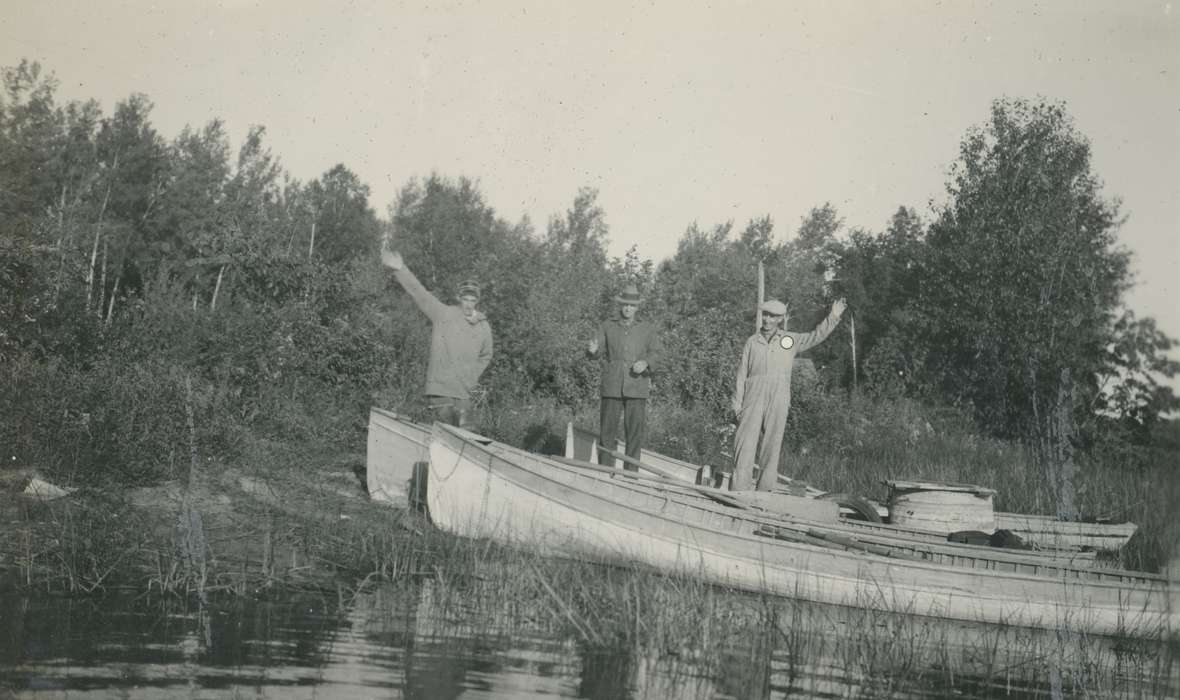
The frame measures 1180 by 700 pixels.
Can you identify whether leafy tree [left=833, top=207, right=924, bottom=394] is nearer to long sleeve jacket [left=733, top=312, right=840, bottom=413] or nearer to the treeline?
the treeline

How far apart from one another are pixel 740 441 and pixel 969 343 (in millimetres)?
23231

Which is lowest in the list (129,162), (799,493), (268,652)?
(268,652)

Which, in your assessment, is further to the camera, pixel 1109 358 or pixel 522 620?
pixel 1109 358

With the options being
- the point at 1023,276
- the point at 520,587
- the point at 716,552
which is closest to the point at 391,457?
the point at 716,552

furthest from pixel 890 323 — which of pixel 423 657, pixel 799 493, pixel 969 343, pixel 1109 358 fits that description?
pixel 423 657

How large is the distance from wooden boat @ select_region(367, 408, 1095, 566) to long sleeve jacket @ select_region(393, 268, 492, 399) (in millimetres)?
665

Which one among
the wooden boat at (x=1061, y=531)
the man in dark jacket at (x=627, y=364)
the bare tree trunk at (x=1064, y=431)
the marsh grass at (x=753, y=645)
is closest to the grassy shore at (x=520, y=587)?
the marsh grass at (x=753, y=645)

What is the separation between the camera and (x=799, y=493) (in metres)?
10.1

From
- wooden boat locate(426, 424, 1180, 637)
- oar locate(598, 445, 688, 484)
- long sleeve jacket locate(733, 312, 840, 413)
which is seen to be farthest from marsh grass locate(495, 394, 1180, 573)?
wooden boat locate(426, 424, 1180, 637)

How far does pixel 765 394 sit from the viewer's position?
9680 millimetres

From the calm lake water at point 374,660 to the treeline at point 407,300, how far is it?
2.43m

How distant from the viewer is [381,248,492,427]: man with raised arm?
9.86 m

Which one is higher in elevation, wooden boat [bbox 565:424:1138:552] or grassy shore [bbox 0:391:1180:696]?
wooden boat [bbox 565:424:1138:552]

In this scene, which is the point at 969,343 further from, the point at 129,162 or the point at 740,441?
the point at 129,162
